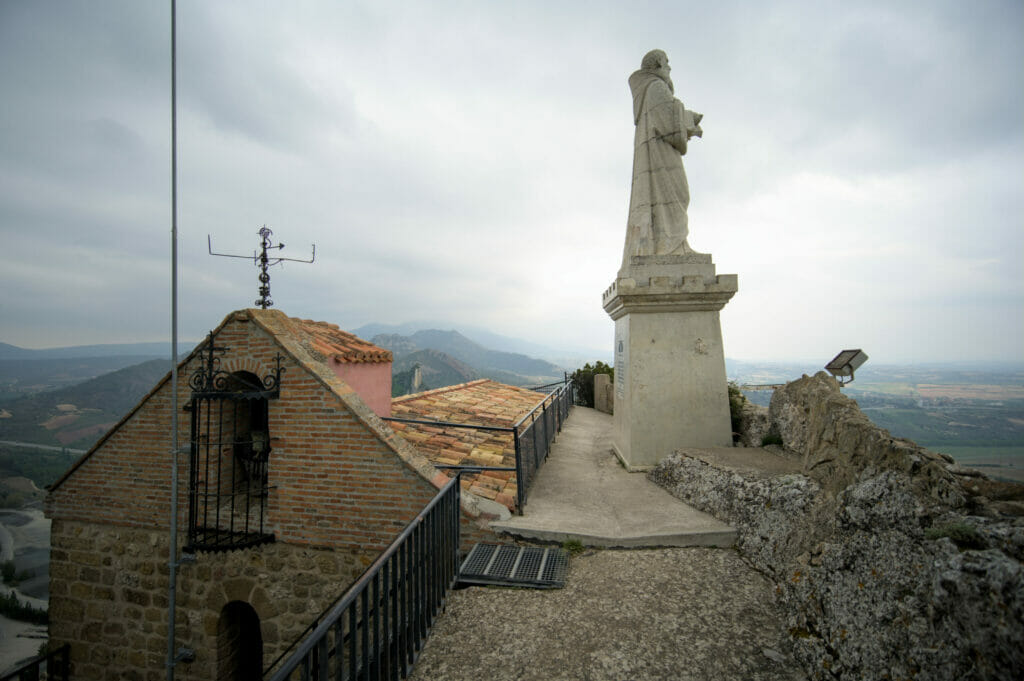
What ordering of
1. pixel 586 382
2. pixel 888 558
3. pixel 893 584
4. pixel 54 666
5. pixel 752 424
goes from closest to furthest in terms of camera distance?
pixel 893 584, pixel 888 558, pixel 54 666, pixel 752 424, pixel 586 382

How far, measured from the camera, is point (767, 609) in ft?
11.0

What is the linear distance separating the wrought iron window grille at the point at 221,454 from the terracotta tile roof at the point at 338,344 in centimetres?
82

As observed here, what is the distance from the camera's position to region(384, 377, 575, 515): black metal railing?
5.19 meters

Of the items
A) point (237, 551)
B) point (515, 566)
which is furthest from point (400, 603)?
point (237, 551)

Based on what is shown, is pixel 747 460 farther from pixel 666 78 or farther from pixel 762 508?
pixel 666 78

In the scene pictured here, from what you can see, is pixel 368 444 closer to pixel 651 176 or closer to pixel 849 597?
pixel 849 597

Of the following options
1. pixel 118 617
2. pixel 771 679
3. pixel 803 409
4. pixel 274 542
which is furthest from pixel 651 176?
pixel 118 617

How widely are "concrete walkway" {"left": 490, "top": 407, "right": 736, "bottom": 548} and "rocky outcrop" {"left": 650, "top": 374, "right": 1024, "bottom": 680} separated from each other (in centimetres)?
63

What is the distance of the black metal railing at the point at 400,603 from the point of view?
2108 millimetres

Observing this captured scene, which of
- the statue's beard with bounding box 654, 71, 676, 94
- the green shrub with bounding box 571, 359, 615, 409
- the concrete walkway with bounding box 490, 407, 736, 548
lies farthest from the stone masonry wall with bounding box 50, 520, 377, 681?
the green shrub with bounding box 571, 359, 615, 409

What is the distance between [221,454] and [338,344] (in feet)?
6.83

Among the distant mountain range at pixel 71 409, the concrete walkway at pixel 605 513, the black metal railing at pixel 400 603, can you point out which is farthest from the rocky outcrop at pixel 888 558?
the distant mountain range at pixel 71 409

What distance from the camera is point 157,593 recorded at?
5465 millimetres

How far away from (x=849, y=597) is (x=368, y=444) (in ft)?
14.5
